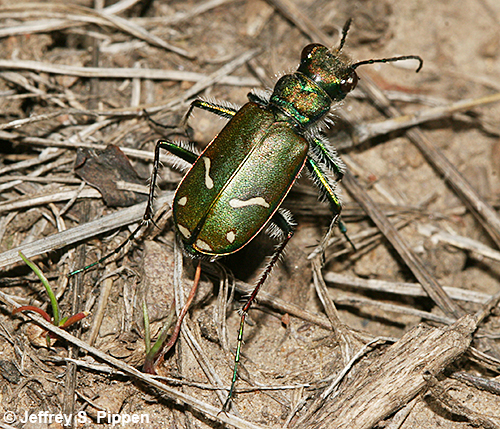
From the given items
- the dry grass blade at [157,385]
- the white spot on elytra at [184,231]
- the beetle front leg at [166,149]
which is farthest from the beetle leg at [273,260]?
the beetle front leg at [166,149]

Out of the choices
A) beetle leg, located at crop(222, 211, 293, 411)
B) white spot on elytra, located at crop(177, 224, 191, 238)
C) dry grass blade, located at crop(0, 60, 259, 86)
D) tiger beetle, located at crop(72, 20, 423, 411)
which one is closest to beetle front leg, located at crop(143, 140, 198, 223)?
tiger beetle, located at crop(72, 20, 423, 411)

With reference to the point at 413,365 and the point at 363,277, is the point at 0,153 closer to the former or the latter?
the point at 363,277

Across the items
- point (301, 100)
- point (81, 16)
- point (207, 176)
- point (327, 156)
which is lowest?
point (207, 176)

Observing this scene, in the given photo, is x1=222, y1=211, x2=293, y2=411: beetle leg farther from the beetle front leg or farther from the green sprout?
the green sprout

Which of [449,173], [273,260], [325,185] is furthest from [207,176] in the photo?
[449,173]

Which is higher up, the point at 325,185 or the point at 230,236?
the point at 325,185

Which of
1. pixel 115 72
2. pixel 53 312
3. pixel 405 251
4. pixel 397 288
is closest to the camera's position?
pixel 53 312

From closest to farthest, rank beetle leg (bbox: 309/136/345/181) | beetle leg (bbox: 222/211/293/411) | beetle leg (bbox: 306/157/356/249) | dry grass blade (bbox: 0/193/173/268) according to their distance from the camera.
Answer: beetle leg (bbox: 222/211/293/411) < dry grass blade (bbox: 0/193/173/268) < beetle leg (bbox: 306/157/356/249) < beetle leg (bbox: 309/136/345/181)

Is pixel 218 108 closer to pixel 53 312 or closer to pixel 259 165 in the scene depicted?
pixel 259 165
